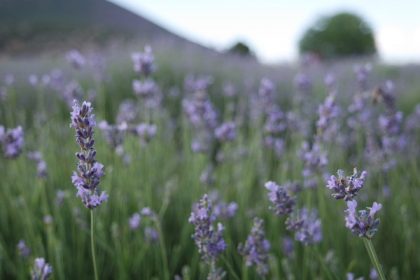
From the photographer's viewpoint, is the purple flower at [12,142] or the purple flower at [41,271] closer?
the purple flower at [41,271]

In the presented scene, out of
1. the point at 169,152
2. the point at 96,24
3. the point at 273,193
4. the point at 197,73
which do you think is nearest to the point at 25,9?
the point at 96,24

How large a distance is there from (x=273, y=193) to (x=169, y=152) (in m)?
2.38

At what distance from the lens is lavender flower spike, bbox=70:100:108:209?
3.76 feet

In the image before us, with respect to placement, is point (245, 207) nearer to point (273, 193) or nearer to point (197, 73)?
point (273, 193)

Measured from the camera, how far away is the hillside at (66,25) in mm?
25859

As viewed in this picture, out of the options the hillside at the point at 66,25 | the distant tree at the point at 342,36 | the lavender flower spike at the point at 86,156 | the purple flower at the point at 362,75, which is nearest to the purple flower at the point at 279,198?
the lavender flower spike at the point at 86,156

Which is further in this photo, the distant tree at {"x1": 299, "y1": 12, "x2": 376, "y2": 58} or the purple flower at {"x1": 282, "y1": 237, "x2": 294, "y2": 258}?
the distant tree at {"x1": 299, "y1": 12, "x2": 376, "y2": 58}

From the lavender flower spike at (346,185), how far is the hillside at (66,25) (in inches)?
866

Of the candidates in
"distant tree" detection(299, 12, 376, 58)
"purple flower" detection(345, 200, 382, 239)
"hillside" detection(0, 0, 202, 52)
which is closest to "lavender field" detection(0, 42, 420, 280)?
"purple flower" detection(345, 200, 382, 239)

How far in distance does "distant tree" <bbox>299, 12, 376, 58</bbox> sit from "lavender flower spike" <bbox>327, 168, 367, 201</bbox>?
80.0ft

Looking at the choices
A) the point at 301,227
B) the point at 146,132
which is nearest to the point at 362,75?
the point at 146,132

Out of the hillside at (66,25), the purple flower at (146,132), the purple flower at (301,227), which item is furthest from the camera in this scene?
the hillside at (66,25)

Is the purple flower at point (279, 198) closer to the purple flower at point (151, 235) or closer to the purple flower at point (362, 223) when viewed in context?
the purple flower at point (362, 223)

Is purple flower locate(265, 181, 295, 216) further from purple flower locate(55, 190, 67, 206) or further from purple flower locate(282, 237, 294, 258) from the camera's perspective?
purple flower locate(55, 190, 67, 206)
